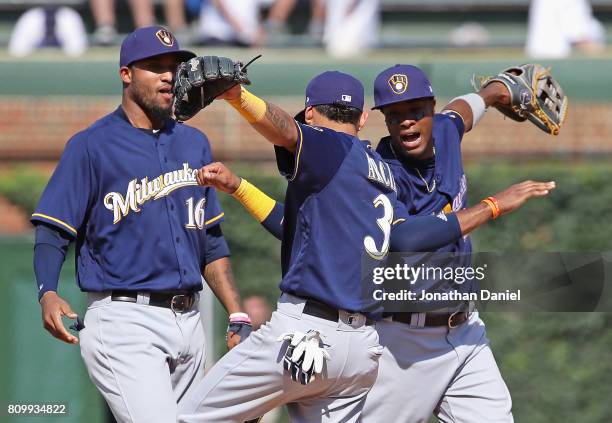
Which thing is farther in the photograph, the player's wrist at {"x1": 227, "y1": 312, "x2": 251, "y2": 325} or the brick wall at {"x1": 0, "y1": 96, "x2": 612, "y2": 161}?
the brick wall at {"x1": 0, "y1": 96, "x2": 612, "y2": 161}

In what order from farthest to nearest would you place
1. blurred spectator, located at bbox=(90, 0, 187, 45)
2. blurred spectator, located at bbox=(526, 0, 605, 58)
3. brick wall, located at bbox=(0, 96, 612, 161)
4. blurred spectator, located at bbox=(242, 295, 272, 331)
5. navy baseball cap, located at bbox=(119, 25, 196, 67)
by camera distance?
blurred spectator, located at bbox=(90, 0, 187, 45) < blurred spectator, located at bbox=(526, 0, 605, 58) < brick wall, located at bbox=(0, 96, 612, 161) < blurred spectator, located at bbox=(242, 295, 272, 331) < navy baseball cap, located at bbox=(119, 25, 196, 67)

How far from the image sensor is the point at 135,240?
4.61m

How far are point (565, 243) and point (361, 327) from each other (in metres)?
3.47

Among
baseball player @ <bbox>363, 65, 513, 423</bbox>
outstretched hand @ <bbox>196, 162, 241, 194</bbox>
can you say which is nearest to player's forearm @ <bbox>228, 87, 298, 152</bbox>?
outstretched hand @ <bbox>196, 162, 241, 194</bbox>

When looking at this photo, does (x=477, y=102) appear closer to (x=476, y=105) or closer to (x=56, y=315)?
(x=476, y=105)

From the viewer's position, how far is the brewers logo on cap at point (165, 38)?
474 cm

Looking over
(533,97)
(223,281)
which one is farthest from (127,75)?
(533,97)

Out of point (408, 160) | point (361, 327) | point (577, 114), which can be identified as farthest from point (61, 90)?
point (361, 327)

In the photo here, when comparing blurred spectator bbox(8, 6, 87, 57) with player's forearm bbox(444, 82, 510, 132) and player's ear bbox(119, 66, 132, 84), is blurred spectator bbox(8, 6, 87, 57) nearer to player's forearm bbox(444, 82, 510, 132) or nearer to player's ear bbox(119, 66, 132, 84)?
player's forearm bbox(444, 82, 510, 132)

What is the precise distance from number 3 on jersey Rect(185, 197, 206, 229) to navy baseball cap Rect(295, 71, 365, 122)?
0.72m

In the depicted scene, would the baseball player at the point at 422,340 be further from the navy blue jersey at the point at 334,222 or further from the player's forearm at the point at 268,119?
the player's forearm at the point at 268,119

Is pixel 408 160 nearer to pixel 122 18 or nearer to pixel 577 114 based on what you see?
pixel 577 114

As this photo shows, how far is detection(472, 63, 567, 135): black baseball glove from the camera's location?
5.75 meters

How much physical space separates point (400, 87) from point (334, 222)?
2.91 feet
